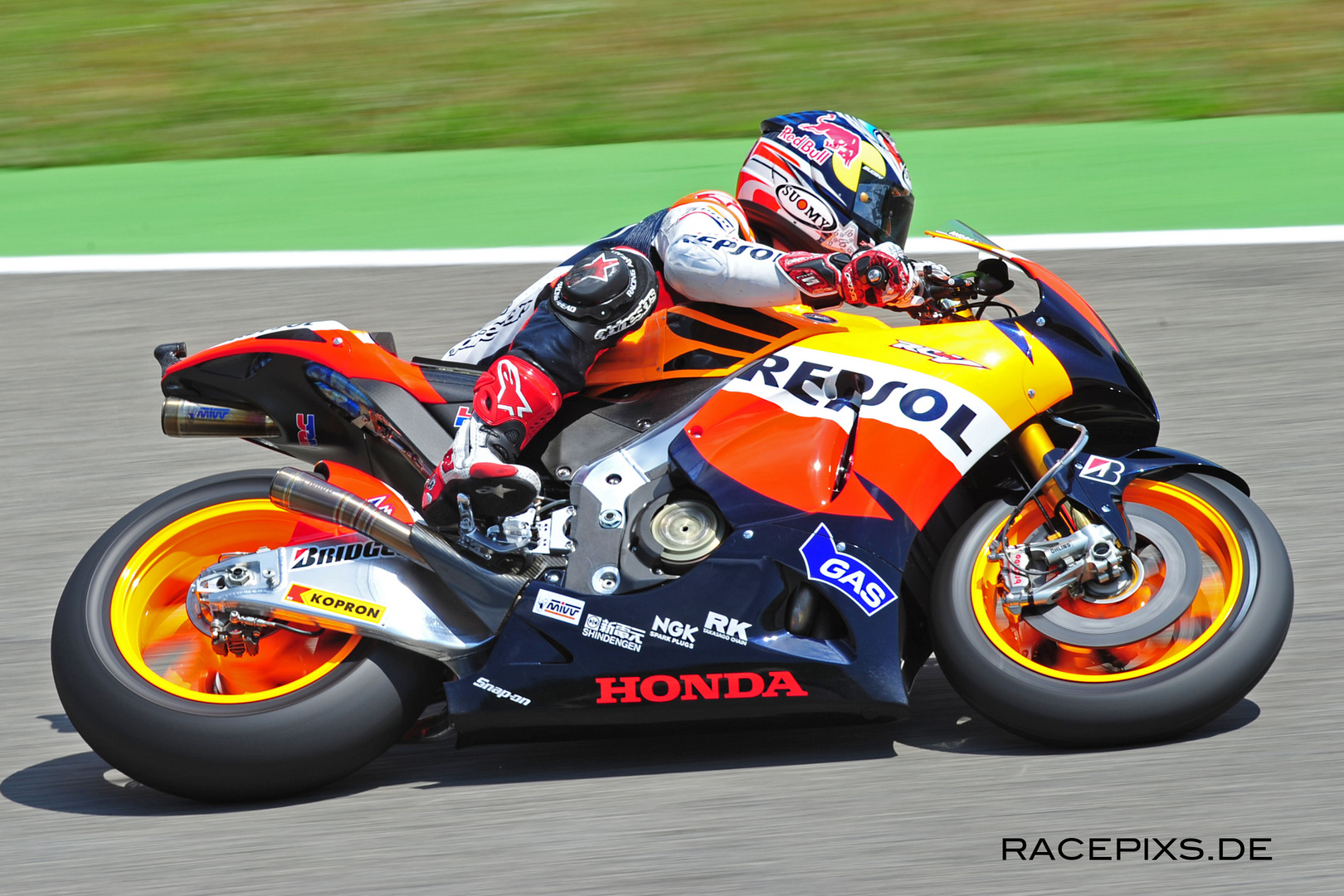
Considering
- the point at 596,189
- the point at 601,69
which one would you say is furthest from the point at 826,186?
the point at 601,69

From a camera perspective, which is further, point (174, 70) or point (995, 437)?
point (174, 70)

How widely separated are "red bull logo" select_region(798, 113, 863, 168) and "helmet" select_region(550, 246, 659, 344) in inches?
22.4

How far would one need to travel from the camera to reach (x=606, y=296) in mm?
3920

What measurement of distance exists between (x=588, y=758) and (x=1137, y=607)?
53.7 inches

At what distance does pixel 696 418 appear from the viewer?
3928 millimetres

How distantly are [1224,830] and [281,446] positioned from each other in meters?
2.51

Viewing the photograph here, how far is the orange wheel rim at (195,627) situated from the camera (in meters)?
3.93

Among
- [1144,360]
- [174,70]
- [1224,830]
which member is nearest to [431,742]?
[1224,830]

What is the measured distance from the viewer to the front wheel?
3652 mm

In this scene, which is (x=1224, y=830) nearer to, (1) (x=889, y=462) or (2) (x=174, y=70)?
(1) (x=889, y=462)

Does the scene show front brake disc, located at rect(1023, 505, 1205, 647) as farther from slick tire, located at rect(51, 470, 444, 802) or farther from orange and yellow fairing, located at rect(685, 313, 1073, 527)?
slick tire, located at rect(51, 470, 444, 802)

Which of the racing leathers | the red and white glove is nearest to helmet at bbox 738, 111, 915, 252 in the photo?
the racing leathers

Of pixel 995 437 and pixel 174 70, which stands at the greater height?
pixel 995 437

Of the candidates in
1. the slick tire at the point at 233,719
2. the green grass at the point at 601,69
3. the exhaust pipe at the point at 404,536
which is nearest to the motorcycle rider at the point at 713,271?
the exhaust pipe at the point at 404,536
